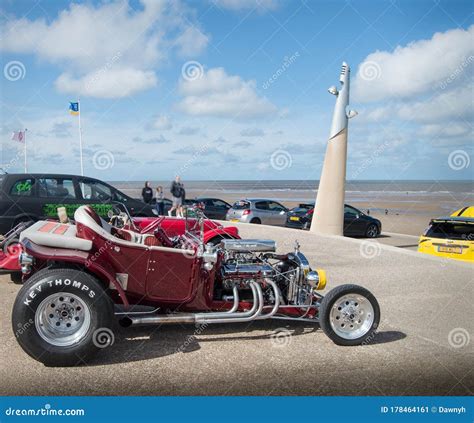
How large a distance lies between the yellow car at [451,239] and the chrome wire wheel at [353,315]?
5.27m

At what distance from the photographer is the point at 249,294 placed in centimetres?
535

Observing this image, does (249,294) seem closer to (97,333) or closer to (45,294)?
(97,333)

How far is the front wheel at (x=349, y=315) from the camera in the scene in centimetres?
497

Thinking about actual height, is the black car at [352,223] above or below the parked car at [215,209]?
below

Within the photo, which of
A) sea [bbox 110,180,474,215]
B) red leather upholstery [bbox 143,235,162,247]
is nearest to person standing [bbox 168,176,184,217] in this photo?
red leather upholstery [bbox 143,235,162,247]

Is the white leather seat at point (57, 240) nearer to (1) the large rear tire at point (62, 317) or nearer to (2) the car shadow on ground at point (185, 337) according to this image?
(1) the large rear tire at point (62, 317)

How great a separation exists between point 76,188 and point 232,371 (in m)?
8.25

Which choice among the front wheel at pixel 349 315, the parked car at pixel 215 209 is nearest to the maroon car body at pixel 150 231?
the front wheel at pixel 349 315

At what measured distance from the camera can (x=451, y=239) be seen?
9.63 m

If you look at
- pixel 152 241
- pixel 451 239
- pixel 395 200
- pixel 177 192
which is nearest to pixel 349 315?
pixel 152 241

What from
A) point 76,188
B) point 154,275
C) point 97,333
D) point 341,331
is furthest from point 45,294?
point 76,188

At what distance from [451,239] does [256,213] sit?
399 inches

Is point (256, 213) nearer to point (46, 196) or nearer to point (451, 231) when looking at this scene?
point (46, 196)

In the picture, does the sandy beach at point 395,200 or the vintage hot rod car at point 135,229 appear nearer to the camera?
the vintage hot rod car at point 135,229
